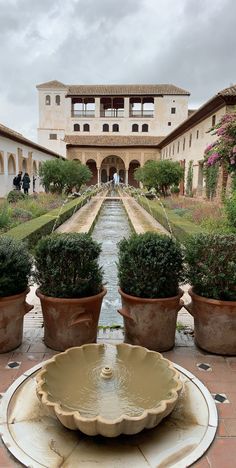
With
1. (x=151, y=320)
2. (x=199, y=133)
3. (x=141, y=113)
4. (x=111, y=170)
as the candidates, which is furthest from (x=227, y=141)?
(x=111, y=170)

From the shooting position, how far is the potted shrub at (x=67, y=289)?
132 inches

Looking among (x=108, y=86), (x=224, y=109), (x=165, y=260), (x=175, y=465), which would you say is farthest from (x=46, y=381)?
(x=108, y=86)

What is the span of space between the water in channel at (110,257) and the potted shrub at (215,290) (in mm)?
906

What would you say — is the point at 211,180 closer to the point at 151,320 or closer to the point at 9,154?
the point at 9,154

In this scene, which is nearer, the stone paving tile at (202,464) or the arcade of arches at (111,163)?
the stone paving tile at (202,464)

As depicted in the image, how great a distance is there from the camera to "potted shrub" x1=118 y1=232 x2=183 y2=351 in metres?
3.37

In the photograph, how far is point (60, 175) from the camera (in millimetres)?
21766

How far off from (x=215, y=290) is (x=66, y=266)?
4.33 feet

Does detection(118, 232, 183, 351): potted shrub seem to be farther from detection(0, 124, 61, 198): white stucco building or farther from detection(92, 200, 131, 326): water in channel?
detection(0, 124, 61, 198): white stucco building

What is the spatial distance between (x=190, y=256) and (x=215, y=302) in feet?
1.53

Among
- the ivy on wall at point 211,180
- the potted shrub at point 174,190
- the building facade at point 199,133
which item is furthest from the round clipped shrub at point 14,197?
the potted shrub at point 174,190

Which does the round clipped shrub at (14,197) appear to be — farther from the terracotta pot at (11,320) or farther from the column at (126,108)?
the column at (126,108)

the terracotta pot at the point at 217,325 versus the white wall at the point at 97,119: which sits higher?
the white wall at the point at 97,119

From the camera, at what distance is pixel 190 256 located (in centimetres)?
351
